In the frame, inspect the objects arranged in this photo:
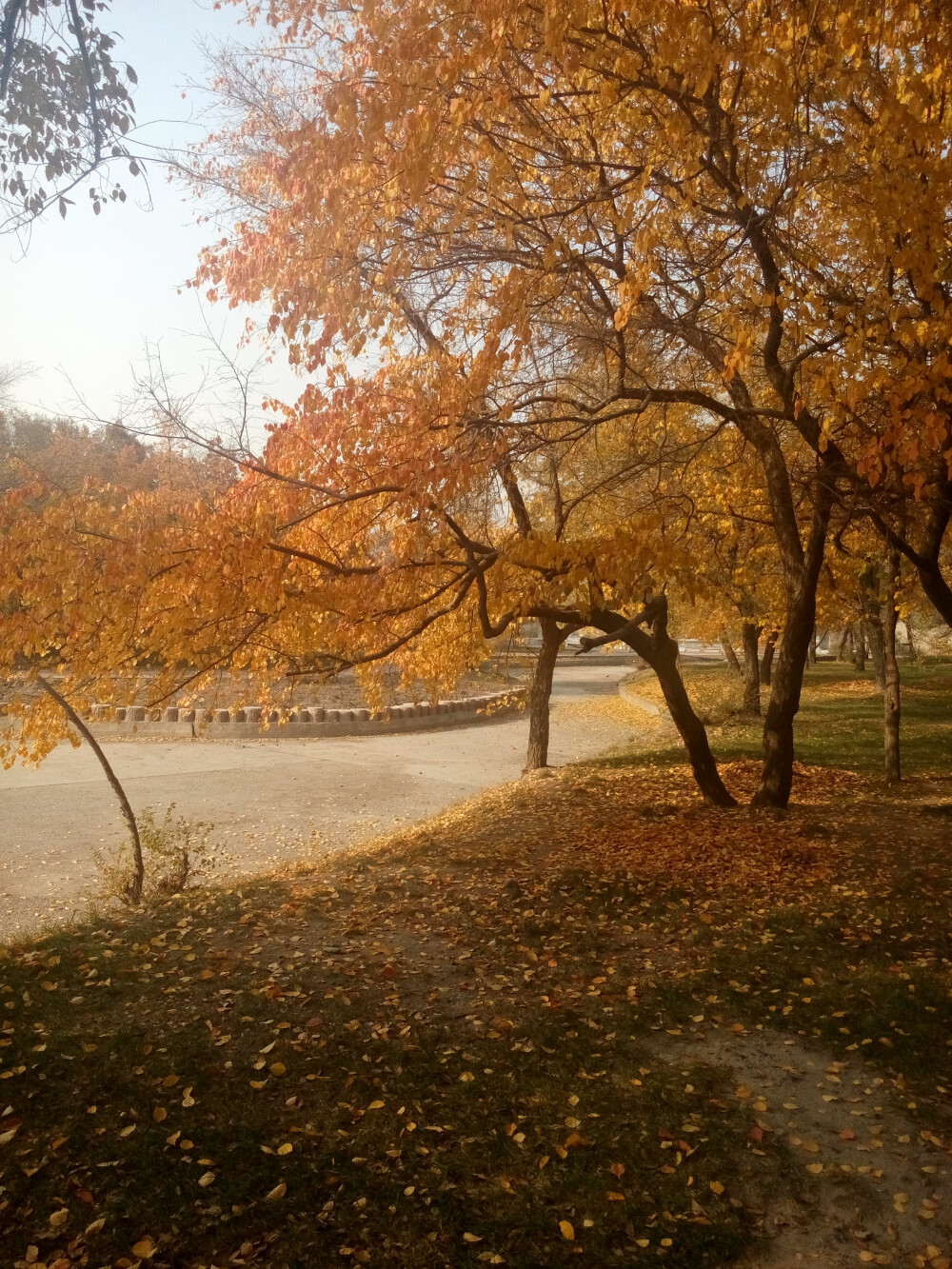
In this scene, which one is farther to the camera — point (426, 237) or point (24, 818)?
point (24, 818)

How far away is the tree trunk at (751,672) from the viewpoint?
1948 centimetres

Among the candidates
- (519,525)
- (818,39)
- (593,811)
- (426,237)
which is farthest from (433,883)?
(818,39)

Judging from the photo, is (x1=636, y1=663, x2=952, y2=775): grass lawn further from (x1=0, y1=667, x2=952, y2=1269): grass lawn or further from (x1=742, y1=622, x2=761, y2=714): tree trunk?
(x1=0, y1=667, x2=952, y2=1269): grass lawn

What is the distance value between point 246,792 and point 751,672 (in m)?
12.3

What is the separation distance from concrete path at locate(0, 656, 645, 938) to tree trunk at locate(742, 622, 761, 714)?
8.92 ft

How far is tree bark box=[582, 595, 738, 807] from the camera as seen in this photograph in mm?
8781

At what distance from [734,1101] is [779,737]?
586cm

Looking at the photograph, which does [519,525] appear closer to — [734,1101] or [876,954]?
[876,954]

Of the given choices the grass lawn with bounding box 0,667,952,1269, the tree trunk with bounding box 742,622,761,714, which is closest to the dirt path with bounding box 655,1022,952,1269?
the grass lawn with bounding box 0,667,952,1269

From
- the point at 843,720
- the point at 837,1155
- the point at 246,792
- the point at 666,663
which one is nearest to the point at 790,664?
the point at 666,663

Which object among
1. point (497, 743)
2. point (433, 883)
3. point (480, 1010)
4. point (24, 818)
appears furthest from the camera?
point (497, 743)

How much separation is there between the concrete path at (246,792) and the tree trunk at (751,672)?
2.72 m

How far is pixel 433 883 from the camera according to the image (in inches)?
279

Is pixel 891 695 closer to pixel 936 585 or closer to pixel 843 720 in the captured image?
pixel 936 585
